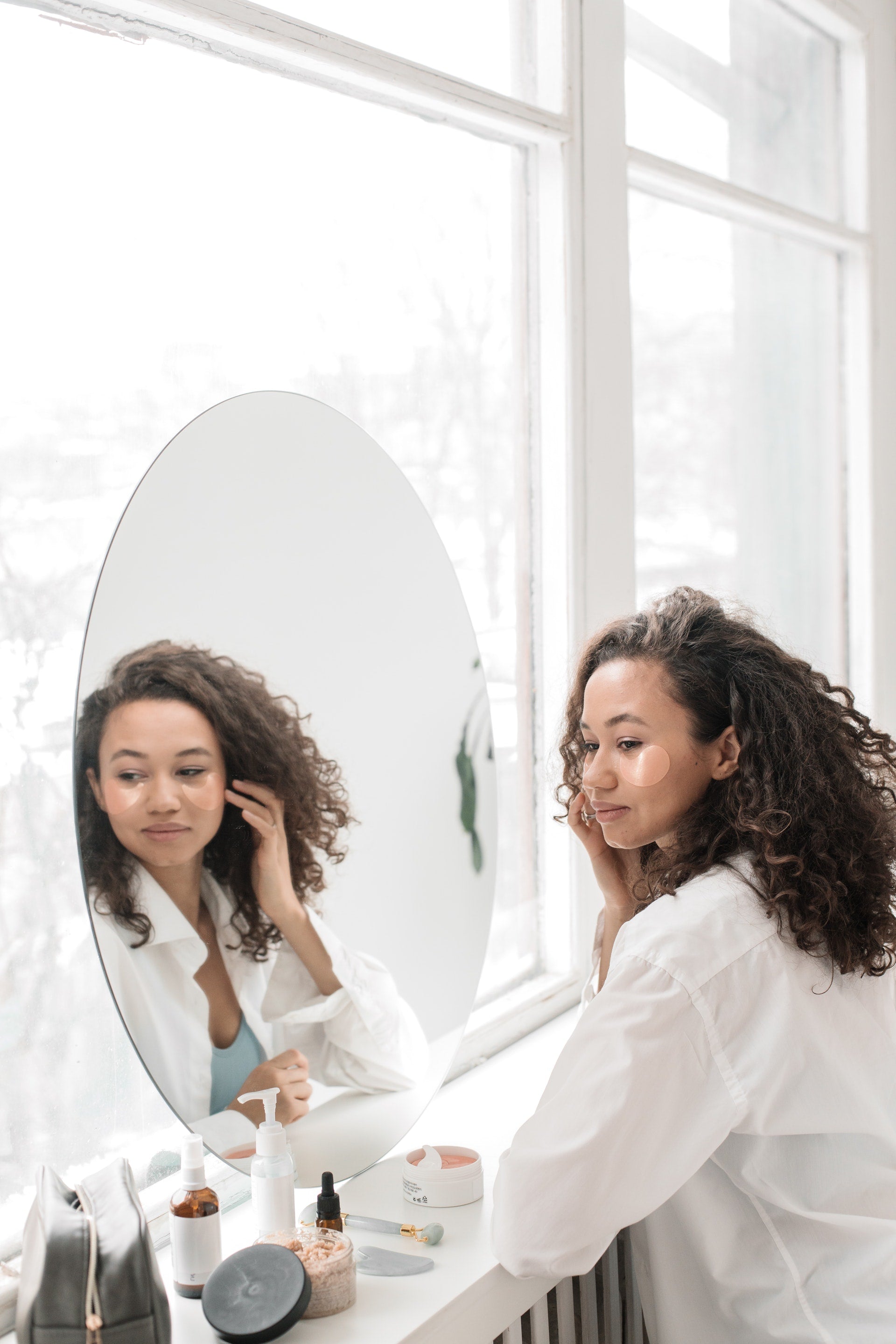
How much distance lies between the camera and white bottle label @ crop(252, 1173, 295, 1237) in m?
1.07

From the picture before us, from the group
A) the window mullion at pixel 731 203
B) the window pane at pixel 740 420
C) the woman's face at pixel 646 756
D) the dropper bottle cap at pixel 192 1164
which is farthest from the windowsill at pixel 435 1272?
the window mullion at pixel 731 203

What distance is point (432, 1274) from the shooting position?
3.48 feet

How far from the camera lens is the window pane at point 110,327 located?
105 cm

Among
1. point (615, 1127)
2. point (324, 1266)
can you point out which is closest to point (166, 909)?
point (324, 1266)

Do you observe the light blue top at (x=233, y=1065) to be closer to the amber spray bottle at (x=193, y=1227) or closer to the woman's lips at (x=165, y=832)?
the amber spray bottle at (x=193, y=1227)

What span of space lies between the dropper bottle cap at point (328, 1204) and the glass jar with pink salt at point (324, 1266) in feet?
0.15

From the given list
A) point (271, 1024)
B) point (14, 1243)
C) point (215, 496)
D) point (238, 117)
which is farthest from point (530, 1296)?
point (238, 117)

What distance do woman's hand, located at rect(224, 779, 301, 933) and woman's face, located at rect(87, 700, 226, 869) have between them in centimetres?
3

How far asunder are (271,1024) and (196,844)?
210 mm

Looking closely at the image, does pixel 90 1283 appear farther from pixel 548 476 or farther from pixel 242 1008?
pixel 548 476

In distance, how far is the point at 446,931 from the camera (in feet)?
4.52

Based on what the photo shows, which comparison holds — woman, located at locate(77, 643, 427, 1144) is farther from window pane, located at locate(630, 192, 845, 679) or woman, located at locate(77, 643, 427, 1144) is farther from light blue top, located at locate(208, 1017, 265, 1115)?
window pane, located at locate(630, 192, 845, 679)

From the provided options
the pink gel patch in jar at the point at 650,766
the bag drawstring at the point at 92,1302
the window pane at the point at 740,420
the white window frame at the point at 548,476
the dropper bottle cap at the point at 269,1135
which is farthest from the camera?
the window pane at the point at 740,420

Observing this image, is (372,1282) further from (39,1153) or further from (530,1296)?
(39,1153)
